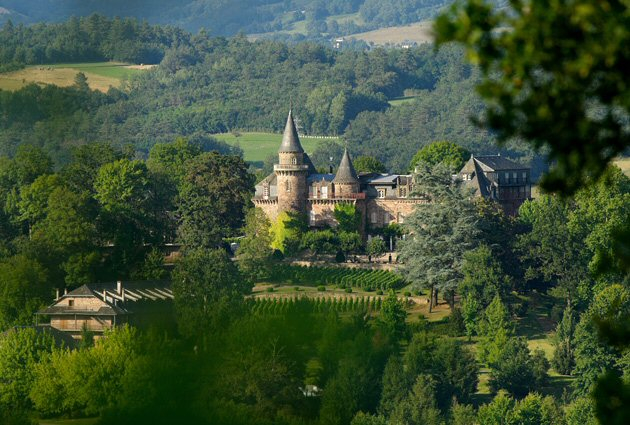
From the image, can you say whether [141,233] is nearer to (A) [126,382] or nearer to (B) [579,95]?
(A) [126,382]

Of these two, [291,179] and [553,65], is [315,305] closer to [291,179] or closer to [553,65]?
[291,179]

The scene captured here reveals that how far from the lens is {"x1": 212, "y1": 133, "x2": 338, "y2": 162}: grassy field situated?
523 ft

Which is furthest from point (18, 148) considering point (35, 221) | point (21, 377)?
point (21, 377)

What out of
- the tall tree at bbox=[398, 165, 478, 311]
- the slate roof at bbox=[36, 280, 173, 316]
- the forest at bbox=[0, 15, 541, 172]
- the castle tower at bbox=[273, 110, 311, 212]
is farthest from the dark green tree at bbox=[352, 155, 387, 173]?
the slate roof at bbox=[36, 280, 173, 316]

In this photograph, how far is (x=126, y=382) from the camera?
2137 inches

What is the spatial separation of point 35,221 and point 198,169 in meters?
8.91

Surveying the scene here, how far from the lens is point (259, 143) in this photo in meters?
167

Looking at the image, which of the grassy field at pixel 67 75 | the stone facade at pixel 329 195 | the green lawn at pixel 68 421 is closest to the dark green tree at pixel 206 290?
the green lawn at pixel 68 421

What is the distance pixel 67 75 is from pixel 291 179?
43.3m

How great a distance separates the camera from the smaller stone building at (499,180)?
85.2 meters

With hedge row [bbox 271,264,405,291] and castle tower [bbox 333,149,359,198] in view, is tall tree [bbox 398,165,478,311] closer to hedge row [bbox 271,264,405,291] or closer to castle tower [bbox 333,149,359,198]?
hedge row [bbox 271,264,405,291]

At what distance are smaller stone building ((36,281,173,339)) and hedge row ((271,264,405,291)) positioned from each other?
23.5 ft

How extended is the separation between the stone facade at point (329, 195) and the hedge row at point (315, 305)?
1129cm

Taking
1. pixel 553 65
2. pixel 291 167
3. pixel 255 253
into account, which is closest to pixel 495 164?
pixel 291 167
